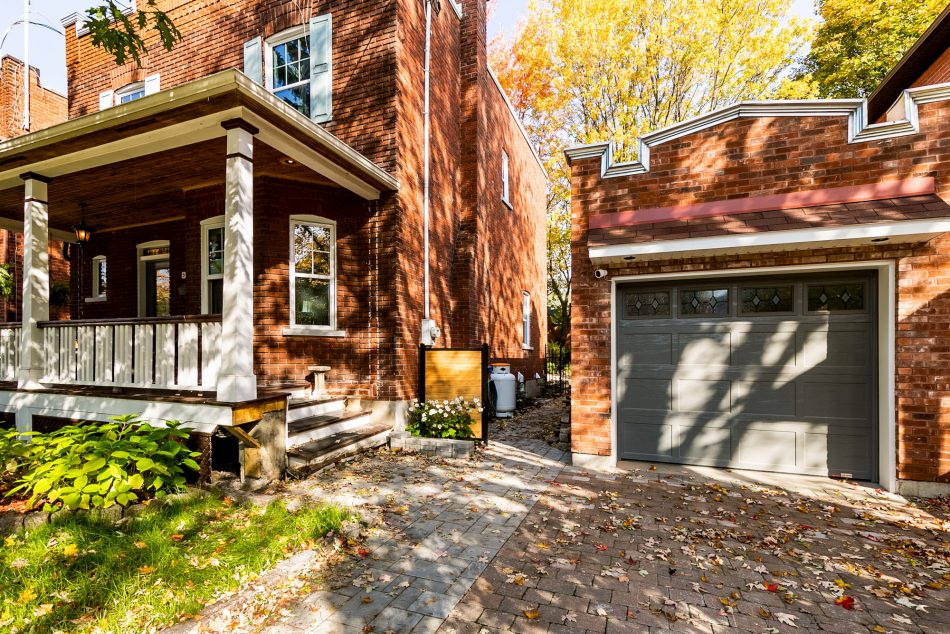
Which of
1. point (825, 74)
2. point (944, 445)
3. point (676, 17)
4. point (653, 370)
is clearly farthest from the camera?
point (825, 74)

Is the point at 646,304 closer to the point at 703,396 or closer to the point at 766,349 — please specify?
the point at 703,396

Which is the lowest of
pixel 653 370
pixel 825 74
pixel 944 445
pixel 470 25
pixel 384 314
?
pixel 944 445

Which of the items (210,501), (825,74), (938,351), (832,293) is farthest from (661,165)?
(825,74)

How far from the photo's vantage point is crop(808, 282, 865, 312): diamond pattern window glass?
16.3 feet

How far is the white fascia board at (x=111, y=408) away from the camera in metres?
4.41

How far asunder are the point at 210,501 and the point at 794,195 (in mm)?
6839

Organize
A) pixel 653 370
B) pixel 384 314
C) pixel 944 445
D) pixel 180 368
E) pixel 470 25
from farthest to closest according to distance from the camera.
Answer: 1. pixel 470 25
2. pixel 384 314
3. pixel 653 370
4. pixel 180 368
5. pixel 944 445

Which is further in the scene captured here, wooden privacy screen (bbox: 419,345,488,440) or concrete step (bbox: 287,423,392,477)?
wooden privacy screen (bbox: 419,345,488,440)

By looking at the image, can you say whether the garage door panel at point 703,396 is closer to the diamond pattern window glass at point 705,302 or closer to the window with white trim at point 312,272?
the diamond pattern window glass at point 705,302

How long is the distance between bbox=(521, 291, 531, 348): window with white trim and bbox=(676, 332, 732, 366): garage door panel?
25.1ft

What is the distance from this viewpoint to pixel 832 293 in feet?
16.5

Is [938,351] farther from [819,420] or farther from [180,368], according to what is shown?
[180,368]

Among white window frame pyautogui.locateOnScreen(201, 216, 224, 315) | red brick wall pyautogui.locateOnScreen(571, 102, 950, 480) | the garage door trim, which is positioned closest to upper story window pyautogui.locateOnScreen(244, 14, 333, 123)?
white window frame pyautogui.locateOnScreen(201, 216, 224, 315)

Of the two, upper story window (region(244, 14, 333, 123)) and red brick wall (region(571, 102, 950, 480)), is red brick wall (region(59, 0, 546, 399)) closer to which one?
upper story window (region(244, 14, 333, 123))
